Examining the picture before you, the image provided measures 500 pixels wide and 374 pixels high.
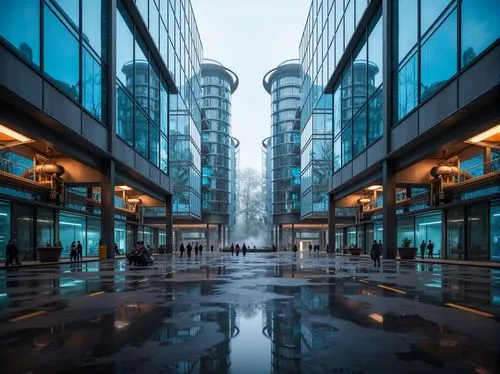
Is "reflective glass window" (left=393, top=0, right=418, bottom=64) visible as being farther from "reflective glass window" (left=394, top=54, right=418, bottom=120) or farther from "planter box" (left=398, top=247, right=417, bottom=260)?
"planter box" (left=398, top=247, right=417, bottom=260)

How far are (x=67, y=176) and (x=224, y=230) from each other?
2874 inches

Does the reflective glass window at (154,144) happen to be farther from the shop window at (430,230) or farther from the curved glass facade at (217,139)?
the curved glass facade at (217,139)

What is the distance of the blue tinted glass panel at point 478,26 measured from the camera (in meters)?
20.5

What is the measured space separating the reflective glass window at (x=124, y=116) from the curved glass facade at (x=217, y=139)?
61.6 metres

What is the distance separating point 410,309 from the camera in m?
8.95

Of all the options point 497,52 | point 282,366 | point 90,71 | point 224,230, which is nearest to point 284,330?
point 282,366

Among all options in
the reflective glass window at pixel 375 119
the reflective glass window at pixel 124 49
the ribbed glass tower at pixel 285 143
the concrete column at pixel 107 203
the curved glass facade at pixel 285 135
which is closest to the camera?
the concrete column at pixel 107 203

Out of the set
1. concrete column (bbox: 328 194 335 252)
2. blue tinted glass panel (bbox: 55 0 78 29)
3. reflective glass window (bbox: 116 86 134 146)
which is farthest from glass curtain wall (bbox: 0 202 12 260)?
concrete column (bbox: 328 194 335 252)

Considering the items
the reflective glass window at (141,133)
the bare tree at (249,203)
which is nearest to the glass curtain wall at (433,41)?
the reflective glass window at (141,133)

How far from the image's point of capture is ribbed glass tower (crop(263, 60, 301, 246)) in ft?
331

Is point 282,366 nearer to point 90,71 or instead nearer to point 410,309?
point 410,309

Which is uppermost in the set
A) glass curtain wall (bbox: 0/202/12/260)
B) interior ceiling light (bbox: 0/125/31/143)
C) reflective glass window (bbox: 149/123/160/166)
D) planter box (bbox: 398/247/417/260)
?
reflective glass window (bbox: 149/123/160/166)

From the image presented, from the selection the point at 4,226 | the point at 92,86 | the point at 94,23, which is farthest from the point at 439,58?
the point at 4,226

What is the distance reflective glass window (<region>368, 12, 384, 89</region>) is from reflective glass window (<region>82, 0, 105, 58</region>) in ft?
73.7
